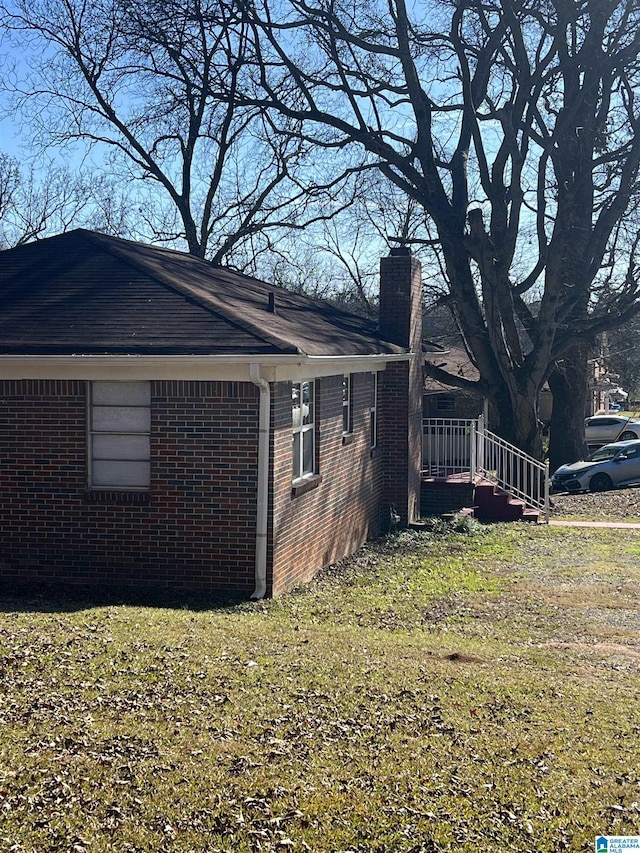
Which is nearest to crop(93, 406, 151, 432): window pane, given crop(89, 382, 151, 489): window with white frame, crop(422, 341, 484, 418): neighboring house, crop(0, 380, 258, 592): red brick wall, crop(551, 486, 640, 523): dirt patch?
crop(89, 382, 151, 489): window with white frame

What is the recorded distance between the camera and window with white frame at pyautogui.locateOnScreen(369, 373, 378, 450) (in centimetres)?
1811

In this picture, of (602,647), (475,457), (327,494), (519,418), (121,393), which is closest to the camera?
(602,647)

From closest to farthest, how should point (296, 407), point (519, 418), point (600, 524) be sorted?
point (296, 407)
point (600, 524)
point (519, 418)

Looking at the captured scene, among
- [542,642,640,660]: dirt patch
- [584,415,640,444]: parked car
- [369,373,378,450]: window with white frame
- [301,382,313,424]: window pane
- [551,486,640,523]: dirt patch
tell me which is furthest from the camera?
[584,415,640,444]: parked car

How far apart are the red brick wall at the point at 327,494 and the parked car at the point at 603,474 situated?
41.5 ft

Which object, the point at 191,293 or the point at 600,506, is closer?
the point at 191,293

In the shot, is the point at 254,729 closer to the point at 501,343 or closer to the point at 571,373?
the point at 501,343

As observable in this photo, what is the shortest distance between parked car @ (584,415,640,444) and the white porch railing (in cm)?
2490

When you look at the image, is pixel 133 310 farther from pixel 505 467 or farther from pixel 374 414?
pixel 505 467

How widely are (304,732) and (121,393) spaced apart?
6187 mm

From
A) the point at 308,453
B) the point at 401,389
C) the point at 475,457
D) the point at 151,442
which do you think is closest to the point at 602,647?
the point at 308,453

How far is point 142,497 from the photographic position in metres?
11.6

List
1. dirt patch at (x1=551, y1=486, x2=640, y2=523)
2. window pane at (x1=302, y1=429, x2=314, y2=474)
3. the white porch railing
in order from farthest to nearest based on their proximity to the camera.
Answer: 1. dirt patch at (x1=551, y1=486, x2=640, y2=523)
2. the white porch railing
3. window pane at (x1=302, y1=429, x2=314, y2=474)

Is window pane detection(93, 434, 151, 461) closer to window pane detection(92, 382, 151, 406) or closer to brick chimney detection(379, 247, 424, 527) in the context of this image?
window pane detection(92, 382, 151, 406)
